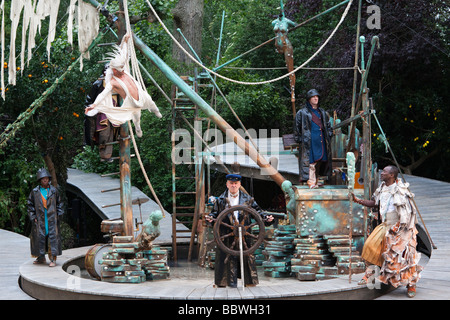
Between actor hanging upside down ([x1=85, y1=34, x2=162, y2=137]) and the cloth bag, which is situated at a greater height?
actor hanging upside down ([x1=85, y1=34, x2=162, y2=137])

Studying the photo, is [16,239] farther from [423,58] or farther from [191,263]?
[423,58]

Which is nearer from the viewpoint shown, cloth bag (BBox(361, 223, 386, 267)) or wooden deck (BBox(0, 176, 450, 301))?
wooden deck (BBox(0, 176, 450, 301))

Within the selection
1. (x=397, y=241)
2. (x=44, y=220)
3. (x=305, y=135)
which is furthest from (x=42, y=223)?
(x=397, y=241)

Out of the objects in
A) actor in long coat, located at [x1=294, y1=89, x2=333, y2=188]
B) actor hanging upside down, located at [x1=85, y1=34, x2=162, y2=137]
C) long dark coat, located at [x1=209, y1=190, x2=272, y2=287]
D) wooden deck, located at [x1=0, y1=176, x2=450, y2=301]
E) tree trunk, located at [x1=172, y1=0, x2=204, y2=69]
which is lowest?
wooden deck, located at [x1=0, y1=176, x2=450, y2=301]

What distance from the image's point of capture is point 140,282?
874 cm

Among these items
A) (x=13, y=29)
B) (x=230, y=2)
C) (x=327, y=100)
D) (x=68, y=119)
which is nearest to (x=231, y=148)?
(x=327, y=100)

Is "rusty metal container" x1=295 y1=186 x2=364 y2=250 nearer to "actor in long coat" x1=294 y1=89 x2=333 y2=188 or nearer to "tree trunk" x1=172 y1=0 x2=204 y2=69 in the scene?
"actor in long coat" x1=294 y1=89 x2=333 y2=188

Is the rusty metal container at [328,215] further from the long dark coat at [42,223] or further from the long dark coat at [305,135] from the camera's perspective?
the long dark coat at [42,223]

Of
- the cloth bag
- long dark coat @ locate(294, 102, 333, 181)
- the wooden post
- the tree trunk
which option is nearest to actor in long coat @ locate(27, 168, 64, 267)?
the wooden post

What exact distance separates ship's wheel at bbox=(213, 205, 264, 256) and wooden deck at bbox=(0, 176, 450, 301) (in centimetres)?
46

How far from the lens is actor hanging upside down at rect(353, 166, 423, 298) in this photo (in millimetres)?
7188

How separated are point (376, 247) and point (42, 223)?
4508 mm

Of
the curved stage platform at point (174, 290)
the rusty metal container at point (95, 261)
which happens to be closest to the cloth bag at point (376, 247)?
the curved stage platform at point (174, 290)

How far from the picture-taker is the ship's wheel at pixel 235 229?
773 centimetres
